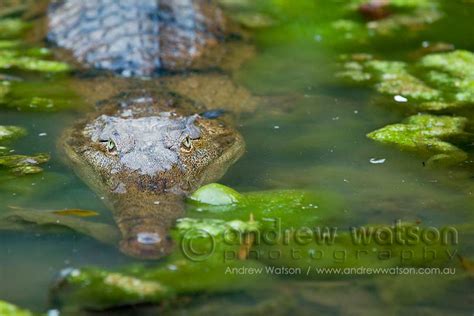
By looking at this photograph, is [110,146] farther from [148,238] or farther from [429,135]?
[429,135]

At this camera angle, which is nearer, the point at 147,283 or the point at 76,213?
the point at 147,283

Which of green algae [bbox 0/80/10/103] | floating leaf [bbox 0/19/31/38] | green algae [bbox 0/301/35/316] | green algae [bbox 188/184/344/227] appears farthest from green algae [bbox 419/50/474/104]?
floating leaf [bbox 0/19/31/38]

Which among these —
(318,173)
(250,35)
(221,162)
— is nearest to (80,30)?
(250,35)

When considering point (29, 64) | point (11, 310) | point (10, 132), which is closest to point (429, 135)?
point (10, 132)

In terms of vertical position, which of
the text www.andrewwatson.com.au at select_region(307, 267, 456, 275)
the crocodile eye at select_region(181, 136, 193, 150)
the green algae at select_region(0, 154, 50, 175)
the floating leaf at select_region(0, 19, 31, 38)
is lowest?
the text www.andrewwatson.com.au at select_region(307, 267, 456, 275)

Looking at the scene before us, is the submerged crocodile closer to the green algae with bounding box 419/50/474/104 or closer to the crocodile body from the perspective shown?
the crocodile body

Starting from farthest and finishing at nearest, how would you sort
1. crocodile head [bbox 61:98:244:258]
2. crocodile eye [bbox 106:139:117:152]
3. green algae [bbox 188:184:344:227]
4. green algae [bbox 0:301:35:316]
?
crocodile eye [bbox 106:139:117:152]
green algae [bbox 188:184:344:227]
crocodile head [bbox 61:98:244:258]
green algae [bbox 0:301:35:316]

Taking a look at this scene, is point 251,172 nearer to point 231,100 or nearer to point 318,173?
point 318,173
